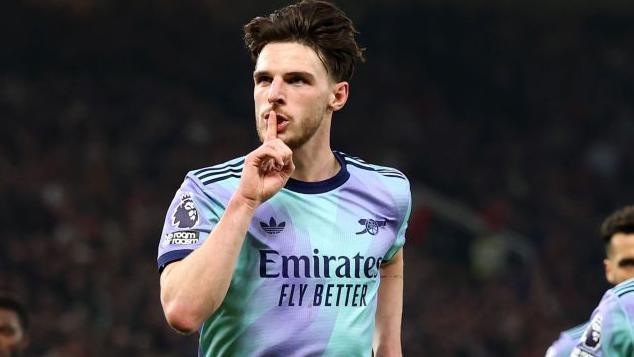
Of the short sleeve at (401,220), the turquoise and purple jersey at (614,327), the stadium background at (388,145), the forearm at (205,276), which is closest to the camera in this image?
the forearm at (205,276)

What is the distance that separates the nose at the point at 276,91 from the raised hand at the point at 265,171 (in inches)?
4.6

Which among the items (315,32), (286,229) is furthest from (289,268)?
(315,32)

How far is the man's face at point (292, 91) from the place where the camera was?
3.52 meters

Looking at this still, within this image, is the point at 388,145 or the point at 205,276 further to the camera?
the point at 388,145

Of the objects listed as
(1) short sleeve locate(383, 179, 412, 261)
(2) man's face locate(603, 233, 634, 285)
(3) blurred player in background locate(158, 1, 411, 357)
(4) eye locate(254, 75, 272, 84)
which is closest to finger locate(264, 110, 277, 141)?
(3) blurred player in background locate(158, 1, 411, 357)

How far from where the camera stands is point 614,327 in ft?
16.3

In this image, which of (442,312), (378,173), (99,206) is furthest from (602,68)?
(378,173)

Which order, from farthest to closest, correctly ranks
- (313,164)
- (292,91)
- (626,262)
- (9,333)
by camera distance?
1. (9,333)
2. (626,262)
3. (313,164)
4. (292,91)

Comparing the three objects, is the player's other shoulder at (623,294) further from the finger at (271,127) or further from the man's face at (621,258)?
the finger at (271,127)

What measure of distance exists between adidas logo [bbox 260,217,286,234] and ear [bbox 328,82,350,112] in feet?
1.20

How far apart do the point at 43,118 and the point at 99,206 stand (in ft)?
5.40

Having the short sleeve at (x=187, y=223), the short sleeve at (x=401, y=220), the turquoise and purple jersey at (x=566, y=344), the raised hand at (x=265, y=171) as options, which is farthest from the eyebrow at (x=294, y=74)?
the turquoise and purple jersey at (x=566, y=344)

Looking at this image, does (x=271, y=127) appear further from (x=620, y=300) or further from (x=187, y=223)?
(x=620, y=300)

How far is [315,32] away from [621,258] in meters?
2.78
